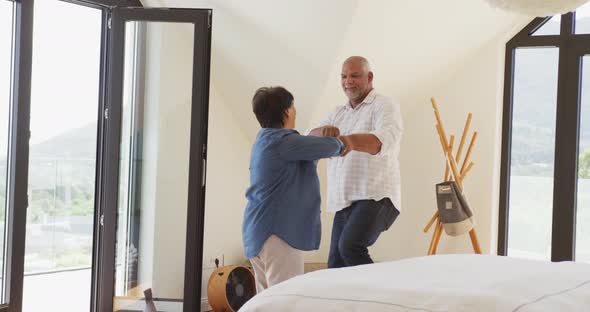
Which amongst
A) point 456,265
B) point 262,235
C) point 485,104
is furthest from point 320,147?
point 485,104

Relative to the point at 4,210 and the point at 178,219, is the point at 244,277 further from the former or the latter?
the point at 4,210

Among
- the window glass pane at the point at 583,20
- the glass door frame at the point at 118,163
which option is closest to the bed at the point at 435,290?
the glass door frame at the point at 118,163

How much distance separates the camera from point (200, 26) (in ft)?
12.0

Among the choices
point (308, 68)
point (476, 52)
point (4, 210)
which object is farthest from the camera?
point (476, 52)

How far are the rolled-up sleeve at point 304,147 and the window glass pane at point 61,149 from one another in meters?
2.86

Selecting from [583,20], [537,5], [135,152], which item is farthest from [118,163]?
[583,20]

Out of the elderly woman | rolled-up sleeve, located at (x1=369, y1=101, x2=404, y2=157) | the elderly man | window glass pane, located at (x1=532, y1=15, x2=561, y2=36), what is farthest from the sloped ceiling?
the elderly woman

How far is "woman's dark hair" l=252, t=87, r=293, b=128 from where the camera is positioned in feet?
8.43

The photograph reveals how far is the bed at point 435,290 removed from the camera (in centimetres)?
128

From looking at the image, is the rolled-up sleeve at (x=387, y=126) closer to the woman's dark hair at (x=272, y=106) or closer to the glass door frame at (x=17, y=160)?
the woman's dark hair at (x=272, y=106)

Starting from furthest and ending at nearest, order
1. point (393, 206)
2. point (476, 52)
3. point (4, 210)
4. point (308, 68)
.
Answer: point (476, 52) → point (308, 68) → point (4, 210) → point (393, 206)

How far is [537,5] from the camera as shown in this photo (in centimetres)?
211

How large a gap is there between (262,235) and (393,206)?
67 cm

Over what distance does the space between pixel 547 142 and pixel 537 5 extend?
2810 millimetres
